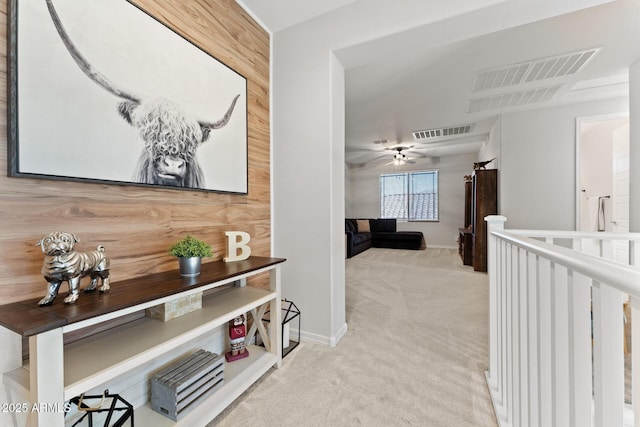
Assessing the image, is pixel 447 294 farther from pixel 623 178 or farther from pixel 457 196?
pixel 457 196

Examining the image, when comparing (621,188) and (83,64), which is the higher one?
(83,64)

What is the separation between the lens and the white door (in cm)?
328

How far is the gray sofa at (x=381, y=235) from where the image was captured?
6453mm

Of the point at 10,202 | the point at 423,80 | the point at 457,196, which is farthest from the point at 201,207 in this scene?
the point at 457,196

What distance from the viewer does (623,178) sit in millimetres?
3324

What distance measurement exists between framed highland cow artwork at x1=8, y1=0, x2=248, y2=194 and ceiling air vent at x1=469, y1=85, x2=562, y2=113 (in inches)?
139

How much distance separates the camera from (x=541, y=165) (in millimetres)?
3814

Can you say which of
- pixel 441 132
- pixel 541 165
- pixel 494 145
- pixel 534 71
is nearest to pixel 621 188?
pixel 541 165

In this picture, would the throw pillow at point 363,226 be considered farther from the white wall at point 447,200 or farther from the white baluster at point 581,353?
the white baluster at point 581,353

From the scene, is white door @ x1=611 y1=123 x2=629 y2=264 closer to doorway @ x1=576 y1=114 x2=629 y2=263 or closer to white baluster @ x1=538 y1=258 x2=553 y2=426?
doorway @ x1=576 y1=114 x2=629 y2=263

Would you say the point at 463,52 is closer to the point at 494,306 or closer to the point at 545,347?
the point at 494,306

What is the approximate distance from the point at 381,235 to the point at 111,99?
21.1ft

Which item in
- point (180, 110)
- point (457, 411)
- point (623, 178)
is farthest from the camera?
point (623, 178)

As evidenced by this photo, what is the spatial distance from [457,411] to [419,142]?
207 inches
